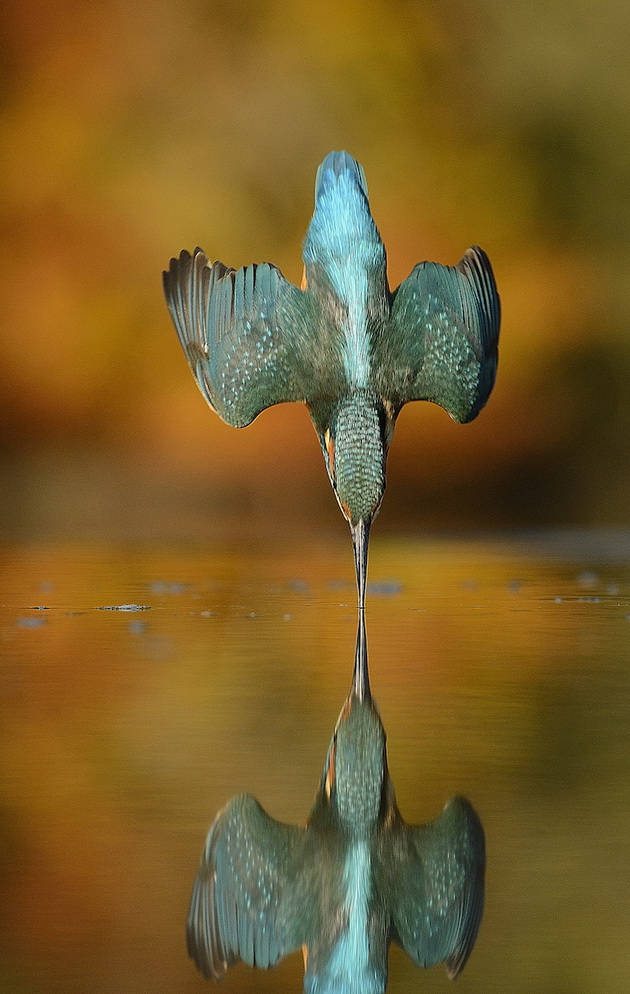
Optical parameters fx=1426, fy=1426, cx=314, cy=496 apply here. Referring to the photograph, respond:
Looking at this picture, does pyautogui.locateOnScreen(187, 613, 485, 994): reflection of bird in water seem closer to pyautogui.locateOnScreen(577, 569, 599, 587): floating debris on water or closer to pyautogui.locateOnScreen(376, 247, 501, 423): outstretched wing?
pyautogui.locateOnScreen(376, 247, 501, 423): outstretched wing

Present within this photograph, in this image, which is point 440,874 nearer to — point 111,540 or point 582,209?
point 111,540

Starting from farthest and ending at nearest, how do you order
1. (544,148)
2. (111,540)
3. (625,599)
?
(544,148) → (111,540) → (625,599)

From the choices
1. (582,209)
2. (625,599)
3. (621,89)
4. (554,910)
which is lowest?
(554,910)

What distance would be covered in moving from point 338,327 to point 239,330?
0.18 metres

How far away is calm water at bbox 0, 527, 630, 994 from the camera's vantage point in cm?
71

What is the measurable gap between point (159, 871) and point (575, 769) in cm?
38

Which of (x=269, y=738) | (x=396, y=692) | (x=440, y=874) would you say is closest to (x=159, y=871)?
(x=440, y=874)

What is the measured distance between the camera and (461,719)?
1272 mm

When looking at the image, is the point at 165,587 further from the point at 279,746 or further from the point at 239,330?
the point at 279,746

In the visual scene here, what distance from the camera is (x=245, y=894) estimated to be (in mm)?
808

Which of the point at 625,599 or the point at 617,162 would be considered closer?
the point at 625,599

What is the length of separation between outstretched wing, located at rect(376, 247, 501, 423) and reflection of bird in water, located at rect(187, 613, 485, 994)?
4.02 ft

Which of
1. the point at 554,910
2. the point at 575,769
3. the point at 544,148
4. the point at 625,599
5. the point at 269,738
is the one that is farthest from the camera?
the point at 544,148

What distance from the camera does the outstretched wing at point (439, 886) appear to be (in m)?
0.73
